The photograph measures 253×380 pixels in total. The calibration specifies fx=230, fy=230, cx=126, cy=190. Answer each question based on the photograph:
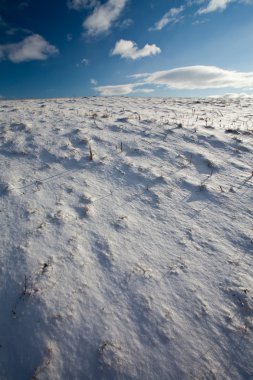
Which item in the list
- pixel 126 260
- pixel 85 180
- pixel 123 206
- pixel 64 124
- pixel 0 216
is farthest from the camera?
pixel 64 124

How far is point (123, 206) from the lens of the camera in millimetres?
4379

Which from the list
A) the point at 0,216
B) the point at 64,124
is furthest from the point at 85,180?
the point at 64,124

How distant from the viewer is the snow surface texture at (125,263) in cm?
248

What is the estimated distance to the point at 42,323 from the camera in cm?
266

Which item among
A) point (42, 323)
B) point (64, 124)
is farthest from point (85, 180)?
point (64, 124)

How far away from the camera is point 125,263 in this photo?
335cm

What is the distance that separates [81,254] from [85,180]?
6.55 feet

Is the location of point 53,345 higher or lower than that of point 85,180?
lower

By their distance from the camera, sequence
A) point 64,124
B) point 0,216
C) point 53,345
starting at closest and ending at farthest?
point 53,345
point 0,216
point 64,124

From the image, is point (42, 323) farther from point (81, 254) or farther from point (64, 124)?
point (64, 124)

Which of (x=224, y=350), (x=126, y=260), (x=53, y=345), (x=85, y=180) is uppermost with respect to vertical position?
(x=85, y=180)

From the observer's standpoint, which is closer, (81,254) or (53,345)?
(53,345)

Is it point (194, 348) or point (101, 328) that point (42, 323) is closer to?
point (101, 328)

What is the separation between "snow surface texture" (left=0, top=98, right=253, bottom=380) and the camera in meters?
2.48
